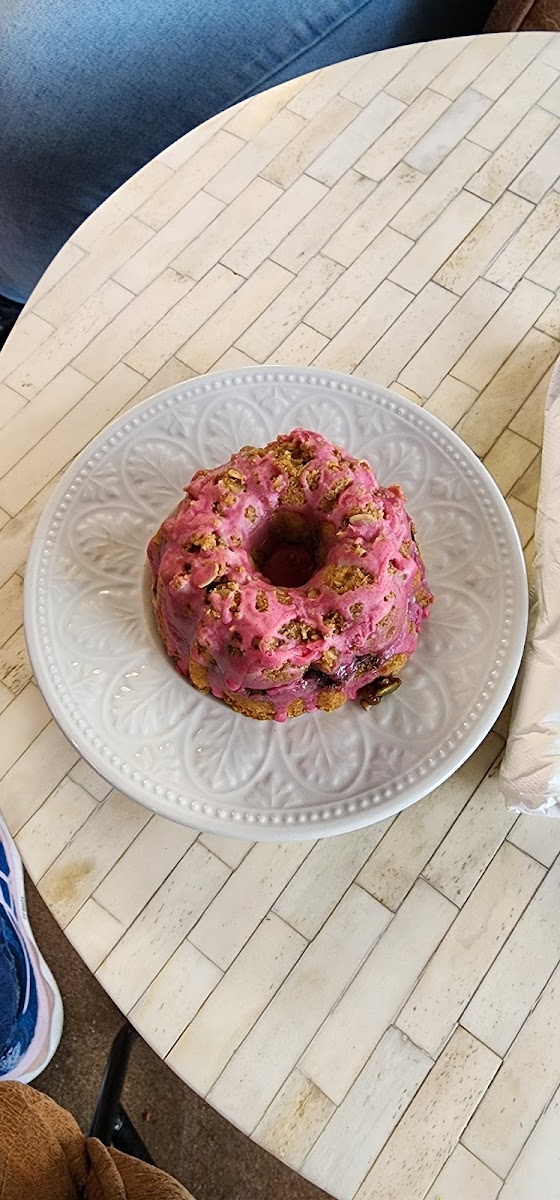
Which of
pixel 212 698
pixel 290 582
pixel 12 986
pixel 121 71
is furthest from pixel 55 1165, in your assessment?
pixel 121 71

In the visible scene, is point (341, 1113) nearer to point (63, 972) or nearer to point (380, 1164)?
point (380, 1164)

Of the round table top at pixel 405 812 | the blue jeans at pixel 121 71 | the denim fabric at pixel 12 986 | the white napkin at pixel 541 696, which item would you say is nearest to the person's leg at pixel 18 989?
the denim fabric at pixel 12 986

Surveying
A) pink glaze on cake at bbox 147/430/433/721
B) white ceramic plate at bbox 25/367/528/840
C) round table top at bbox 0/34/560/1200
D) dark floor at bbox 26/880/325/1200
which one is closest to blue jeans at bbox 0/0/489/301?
round table top at bbox 0/34/560/1200

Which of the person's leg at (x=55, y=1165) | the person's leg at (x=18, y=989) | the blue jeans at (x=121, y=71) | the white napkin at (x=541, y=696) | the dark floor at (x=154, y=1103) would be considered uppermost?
the blue jeans at (x=121, y=71)

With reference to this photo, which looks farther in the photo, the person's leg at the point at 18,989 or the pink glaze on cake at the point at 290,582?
the person's leg at the point at 18,989

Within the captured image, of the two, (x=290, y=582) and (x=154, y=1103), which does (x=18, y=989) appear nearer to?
(x=154, y=1103)

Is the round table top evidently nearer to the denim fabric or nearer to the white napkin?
the white napkin

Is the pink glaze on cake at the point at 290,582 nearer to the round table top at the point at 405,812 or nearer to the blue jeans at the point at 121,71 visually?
the round table top at the point at 405,812
